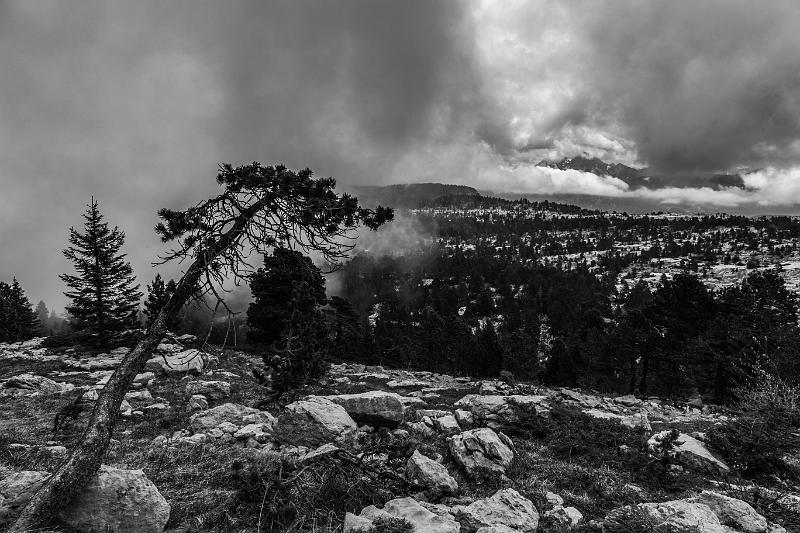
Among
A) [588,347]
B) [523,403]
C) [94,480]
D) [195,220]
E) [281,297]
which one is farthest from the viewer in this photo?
[588,347]

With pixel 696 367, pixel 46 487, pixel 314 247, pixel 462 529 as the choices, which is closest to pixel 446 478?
pixel 462 529

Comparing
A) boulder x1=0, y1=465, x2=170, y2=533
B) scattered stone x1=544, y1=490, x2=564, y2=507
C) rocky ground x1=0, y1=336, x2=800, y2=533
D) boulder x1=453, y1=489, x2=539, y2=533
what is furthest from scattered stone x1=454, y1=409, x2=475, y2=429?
boulder x1=0, y1=465, x2=170, y2=533

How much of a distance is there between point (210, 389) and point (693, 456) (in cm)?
1673

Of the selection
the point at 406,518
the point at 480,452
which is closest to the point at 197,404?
the point at 480,452

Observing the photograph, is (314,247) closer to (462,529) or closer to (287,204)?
(287,204)

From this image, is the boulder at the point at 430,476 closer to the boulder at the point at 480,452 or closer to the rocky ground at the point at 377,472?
the rocky ground at the point at 377,472

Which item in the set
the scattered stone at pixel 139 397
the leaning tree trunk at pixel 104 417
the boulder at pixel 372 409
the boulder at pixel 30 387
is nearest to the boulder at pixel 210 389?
the scattered stone at pixel 139 397

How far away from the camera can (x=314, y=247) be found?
21.4 ft

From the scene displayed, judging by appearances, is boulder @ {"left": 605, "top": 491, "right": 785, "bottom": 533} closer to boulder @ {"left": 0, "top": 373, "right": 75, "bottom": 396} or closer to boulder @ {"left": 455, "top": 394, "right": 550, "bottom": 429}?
boulder @ {"left": 455, "top": 394, "right": 550, "bottom": 429}

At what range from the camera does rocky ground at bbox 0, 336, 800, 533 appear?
14.7 ft

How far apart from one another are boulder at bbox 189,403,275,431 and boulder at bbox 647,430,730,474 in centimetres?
954

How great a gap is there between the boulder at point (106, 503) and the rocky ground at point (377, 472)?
0.01 meters

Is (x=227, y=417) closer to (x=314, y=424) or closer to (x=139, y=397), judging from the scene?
(x=314, y=424)

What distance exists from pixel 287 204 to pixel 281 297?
23.3 meters
